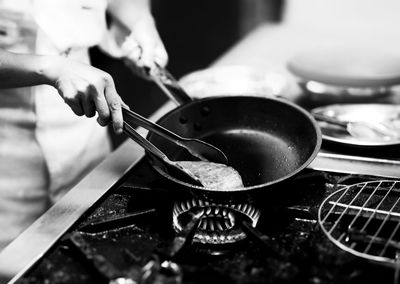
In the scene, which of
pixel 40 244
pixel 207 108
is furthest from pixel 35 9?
pixel 40 244

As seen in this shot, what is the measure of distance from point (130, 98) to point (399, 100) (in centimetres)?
192

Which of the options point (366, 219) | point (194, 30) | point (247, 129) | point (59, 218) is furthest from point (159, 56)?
point (194, 30)

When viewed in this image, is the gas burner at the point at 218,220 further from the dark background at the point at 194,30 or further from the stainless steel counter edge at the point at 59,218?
the dark background at the point at 194,30

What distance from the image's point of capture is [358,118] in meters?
1.52

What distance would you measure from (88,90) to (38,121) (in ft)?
1.71

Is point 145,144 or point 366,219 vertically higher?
point 145,144

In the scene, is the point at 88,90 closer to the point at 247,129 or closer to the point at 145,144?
the point at 145,144

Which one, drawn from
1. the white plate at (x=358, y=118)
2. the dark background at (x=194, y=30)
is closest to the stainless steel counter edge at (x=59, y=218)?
the white plate at (x=358, y=118)

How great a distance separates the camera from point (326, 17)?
2637 millimetres

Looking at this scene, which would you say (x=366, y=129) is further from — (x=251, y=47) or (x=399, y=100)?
(x=251, y=47)

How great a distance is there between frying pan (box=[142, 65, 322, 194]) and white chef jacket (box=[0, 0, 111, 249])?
1.03 feet

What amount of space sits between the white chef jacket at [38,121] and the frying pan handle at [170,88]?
0.97 feet

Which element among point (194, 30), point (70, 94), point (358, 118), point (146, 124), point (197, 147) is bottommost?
point (194, 30)

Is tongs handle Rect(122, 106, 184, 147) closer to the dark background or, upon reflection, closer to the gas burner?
the gas burner
